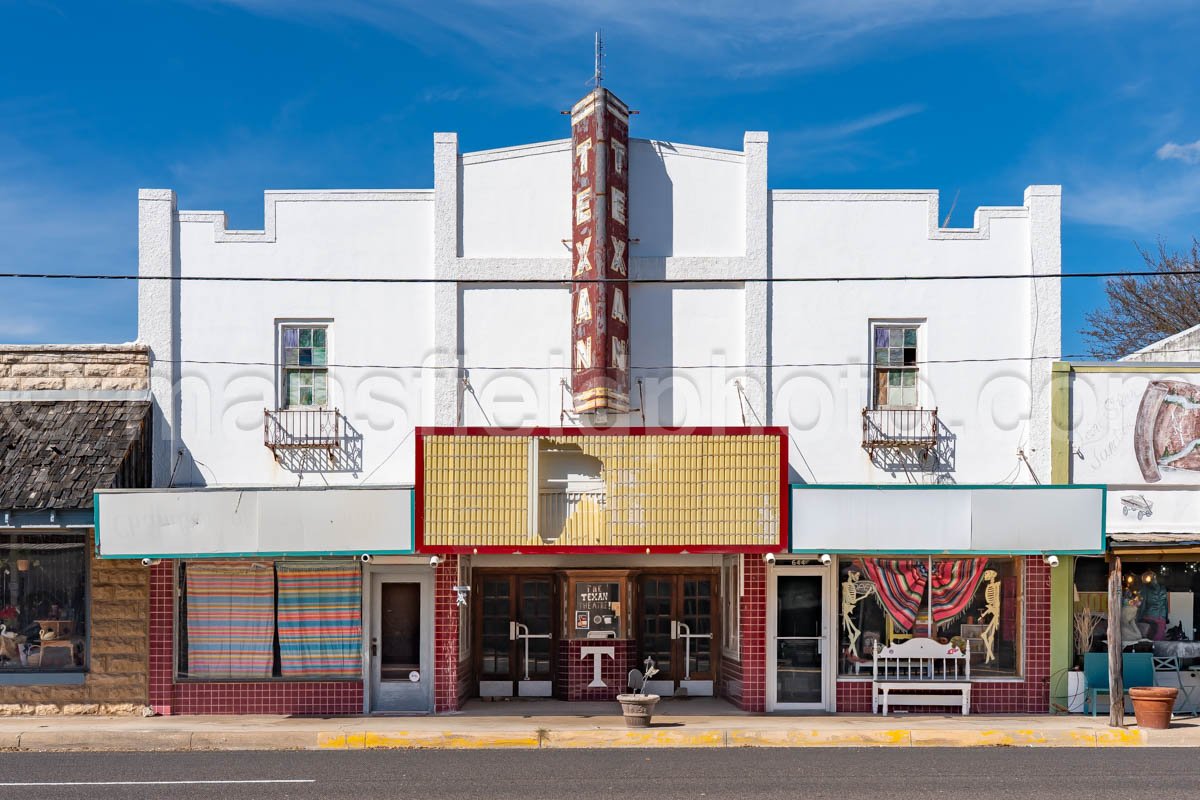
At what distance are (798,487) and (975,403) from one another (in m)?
3.13

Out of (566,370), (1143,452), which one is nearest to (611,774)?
(566,370)

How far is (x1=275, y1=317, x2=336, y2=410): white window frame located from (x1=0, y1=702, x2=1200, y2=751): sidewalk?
435 centimetres

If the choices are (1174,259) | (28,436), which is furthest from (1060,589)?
(1174,259)

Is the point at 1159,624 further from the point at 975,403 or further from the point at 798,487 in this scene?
the point at 798,487

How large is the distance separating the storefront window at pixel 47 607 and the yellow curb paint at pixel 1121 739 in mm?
13425

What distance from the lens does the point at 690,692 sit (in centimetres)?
1809

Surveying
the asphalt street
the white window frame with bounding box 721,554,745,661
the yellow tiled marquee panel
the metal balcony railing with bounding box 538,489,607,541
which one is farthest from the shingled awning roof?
the white window frame with bounding box 721,554,745,661

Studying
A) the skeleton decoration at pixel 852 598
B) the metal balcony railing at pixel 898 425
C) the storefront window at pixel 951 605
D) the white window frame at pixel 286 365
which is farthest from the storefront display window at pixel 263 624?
the metal balcony railing at pixel 898 425

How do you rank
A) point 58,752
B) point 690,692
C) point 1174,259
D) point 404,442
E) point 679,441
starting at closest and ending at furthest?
point 58,752
point 679,441
point 404,442
point 690,692
point 1174,259

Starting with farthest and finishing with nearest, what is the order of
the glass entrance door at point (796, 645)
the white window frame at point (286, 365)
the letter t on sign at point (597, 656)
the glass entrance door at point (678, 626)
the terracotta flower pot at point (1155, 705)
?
the glass entrance door at point (678, 626) < the letter t on sign at point (597, 656) < the white window frame at point (286, 365) < the glass entrance door at point (796, 645) < the terracotta flower pot at point (1155, 705)

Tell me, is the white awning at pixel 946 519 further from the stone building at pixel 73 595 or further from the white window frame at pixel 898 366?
the stone building at pixel 73 595

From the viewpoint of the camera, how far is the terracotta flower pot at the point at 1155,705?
49.4ft

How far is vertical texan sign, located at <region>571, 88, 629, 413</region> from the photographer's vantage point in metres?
16.0

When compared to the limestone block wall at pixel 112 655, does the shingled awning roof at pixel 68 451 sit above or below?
above
